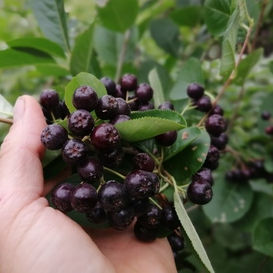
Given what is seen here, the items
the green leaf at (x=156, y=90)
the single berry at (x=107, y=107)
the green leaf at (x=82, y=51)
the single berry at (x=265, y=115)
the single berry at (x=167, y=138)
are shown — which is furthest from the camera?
the single berry at (x=265, y=115)

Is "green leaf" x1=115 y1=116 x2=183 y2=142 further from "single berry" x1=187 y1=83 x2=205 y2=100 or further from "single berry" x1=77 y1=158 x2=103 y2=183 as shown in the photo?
"single berry" x1=187 y1=83 x2=205 y2=100

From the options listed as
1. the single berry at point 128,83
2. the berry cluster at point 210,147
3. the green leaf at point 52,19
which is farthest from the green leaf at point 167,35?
the single berry at point 128,83

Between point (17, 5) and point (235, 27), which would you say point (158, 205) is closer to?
point (235, 27)

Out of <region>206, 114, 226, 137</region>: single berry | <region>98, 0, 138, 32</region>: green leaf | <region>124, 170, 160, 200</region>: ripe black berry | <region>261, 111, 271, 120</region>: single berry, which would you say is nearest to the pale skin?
<region>124, 170, 160, 200</region>: ripe black berry

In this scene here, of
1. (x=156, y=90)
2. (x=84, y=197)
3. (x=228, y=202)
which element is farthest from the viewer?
(x=228, y=202)

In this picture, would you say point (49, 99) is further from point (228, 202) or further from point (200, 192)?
point (228, 202)

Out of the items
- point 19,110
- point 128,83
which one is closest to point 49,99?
point 19,110

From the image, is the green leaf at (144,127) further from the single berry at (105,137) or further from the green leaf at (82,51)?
the green leaf at (82,51)
